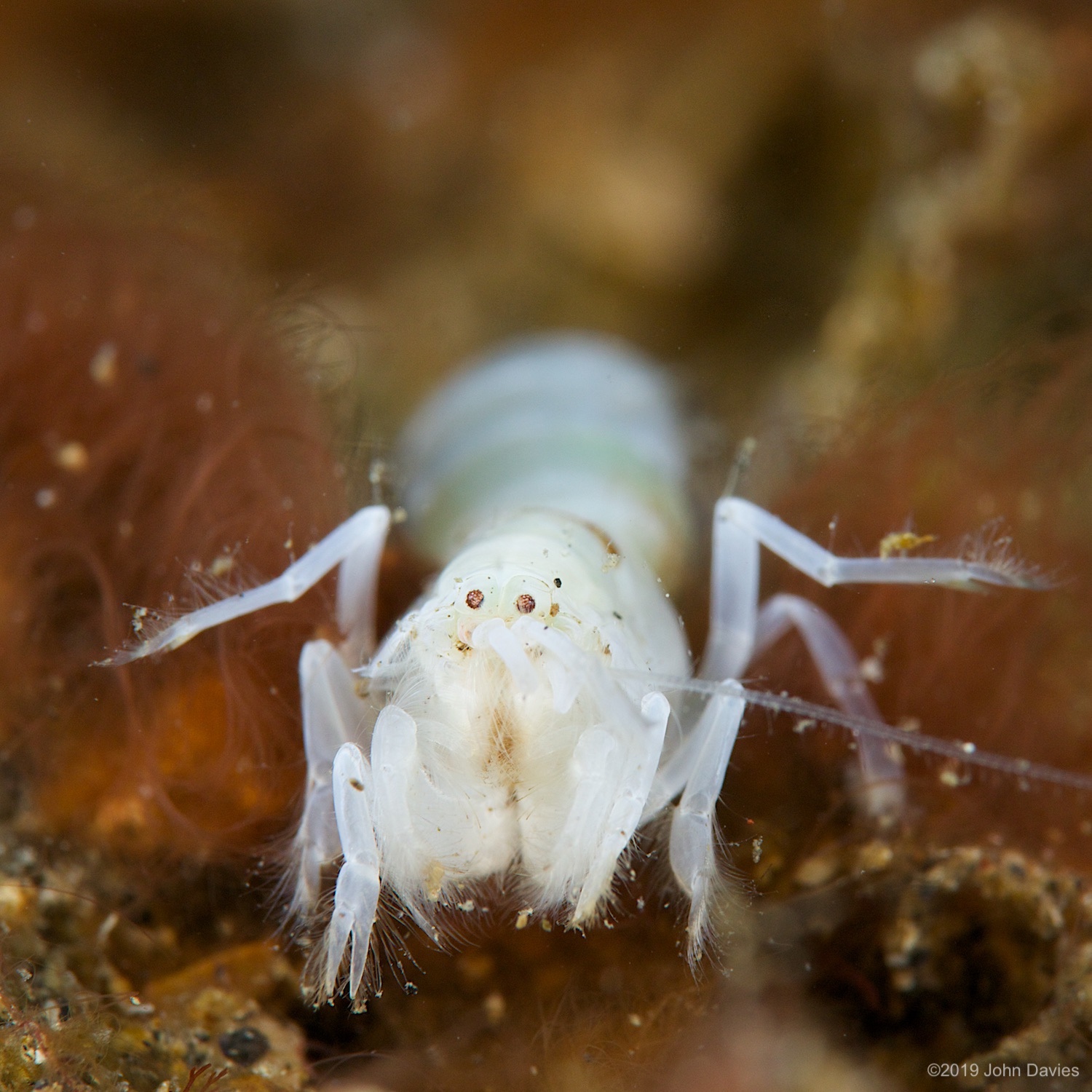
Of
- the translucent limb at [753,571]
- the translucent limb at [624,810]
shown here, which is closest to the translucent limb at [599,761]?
the translucent limb at [624,810]

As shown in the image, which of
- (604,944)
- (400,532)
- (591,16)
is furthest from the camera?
(591,16)

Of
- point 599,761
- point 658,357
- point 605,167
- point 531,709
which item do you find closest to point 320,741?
point 531,709

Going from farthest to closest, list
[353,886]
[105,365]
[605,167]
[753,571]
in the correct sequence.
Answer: [605,167] → [105,365] → [753,571] → [353,886]

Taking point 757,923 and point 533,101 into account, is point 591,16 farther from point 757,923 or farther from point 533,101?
point 757,923

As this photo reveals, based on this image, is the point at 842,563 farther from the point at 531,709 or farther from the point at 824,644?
the point at 531,709

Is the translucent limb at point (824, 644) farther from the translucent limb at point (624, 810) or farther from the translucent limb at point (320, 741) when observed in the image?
the translucent limb at point (320, 741)

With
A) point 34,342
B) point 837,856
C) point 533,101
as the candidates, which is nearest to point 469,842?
point 837,856
